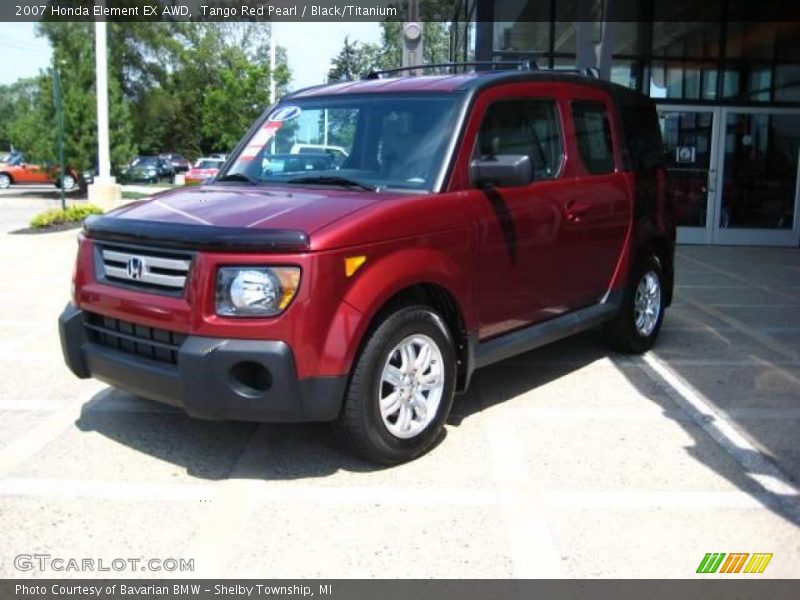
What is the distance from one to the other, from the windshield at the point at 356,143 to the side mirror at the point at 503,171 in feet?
0.72

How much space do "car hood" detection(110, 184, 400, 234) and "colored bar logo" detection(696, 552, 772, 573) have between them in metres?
2.18

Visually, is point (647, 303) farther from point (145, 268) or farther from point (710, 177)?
point (710, 177)

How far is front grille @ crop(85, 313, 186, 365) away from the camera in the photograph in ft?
13.2

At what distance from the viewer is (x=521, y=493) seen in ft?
13.4

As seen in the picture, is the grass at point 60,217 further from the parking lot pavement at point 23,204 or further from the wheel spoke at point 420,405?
the wheel spoke at point 420,405

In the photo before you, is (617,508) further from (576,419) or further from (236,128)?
(236,128)

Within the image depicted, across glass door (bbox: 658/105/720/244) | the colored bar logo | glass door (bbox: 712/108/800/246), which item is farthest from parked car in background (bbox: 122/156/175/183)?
the colored bar logo

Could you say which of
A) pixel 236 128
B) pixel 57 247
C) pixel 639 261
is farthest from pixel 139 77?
pixel 639 261

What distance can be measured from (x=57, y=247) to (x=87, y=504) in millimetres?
10584

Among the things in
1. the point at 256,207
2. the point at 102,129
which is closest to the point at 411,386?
the point at 256,207

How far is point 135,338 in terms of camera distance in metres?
4.20

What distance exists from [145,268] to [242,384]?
796 millimetres

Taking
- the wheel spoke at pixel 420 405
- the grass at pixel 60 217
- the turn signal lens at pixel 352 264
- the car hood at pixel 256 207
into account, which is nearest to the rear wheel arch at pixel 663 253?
the wheel spoke at pixel 420 405

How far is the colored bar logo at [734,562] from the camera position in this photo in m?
3.38
